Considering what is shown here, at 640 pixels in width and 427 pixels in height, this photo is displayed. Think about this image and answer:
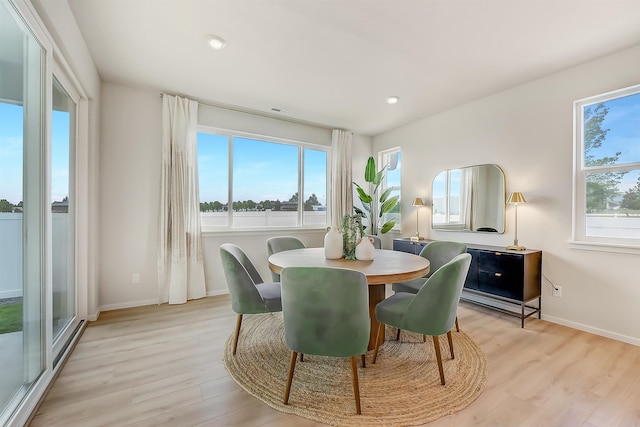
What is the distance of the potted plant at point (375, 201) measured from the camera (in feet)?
14.7

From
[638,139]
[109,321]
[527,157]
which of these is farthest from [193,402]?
[638,139]

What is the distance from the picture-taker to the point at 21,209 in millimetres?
1561

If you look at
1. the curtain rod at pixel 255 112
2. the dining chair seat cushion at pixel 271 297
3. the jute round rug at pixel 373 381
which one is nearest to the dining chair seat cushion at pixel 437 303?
the jute round rug at pixel 373 381

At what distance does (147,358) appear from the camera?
2156 mm

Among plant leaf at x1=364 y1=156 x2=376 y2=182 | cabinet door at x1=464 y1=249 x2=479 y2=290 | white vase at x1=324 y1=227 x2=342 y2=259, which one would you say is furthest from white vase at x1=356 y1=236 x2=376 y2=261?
plant leaf at x1=364 y1=156 x2=376 y2=182

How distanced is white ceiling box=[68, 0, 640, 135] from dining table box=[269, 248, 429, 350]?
1.83 meters

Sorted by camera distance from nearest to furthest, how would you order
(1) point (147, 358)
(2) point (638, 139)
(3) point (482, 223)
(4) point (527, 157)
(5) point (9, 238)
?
(5) point (9, 238)
(1) point (147, 358)
(2) point (638, 139)
(4) point (527, 157)
(3) point (482, 223)

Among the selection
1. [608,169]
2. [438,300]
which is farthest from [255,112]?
[608,169]

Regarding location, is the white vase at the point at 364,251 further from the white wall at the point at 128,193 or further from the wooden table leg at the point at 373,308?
the white wall at the point at 128,193

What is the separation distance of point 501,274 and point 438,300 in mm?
1661

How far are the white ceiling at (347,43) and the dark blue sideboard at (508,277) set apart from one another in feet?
6.14

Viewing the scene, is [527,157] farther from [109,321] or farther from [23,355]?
[109,321]

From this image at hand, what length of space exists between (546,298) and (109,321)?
4561 mm

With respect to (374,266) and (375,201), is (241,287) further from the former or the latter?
(375,201)
